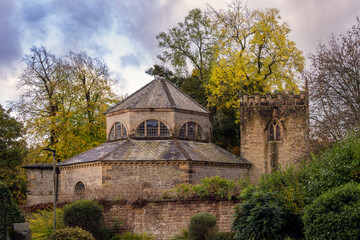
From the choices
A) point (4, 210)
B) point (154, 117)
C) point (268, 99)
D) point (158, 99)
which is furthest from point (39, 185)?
point (4, 210)

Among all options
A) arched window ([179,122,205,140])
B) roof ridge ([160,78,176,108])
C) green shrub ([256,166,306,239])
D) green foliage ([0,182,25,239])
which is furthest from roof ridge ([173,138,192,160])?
green foliage ([0,182,25,239])

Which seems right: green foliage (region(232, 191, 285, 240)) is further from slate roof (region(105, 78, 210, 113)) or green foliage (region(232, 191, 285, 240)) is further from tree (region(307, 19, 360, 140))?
slate roof (region(105, 78, 210, 113))

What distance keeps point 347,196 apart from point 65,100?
33986 mm

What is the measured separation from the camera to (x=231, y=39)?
44875mm

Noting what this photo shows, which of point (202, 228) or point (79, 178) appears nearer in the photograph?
point (202, 228)

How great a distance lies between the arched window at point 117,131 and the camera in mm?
36438

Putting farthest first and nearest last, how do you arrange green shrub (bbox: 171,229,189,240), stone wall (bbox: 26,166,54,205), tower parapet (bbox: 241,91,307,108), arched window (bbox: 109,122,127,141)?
tower parapet (bbox: 241,91,307,108)
arched window (bbox: 109,122,127,141)
stone wall (bbox: 26,166,54,205)
green shrub (bbox: 171,229,189,240)

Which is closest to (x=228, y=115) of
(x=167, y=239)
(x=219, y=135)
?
(x=219, y=135)

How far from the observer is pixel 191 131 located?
37.2m

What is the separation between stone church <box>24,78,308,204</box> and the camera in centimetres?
3250

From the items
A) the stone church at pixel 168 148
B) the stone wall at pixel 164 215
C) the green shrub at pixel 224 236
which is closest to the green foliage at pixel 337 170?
the green shrub at pixel 224 236

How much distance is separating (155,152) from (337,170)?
57.0 ft

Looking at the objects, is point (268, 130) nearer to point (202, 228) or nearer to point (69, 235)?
point (202, 228)

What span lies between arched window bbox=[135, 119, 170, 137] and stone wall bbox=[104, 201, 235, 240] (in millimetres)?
10369
